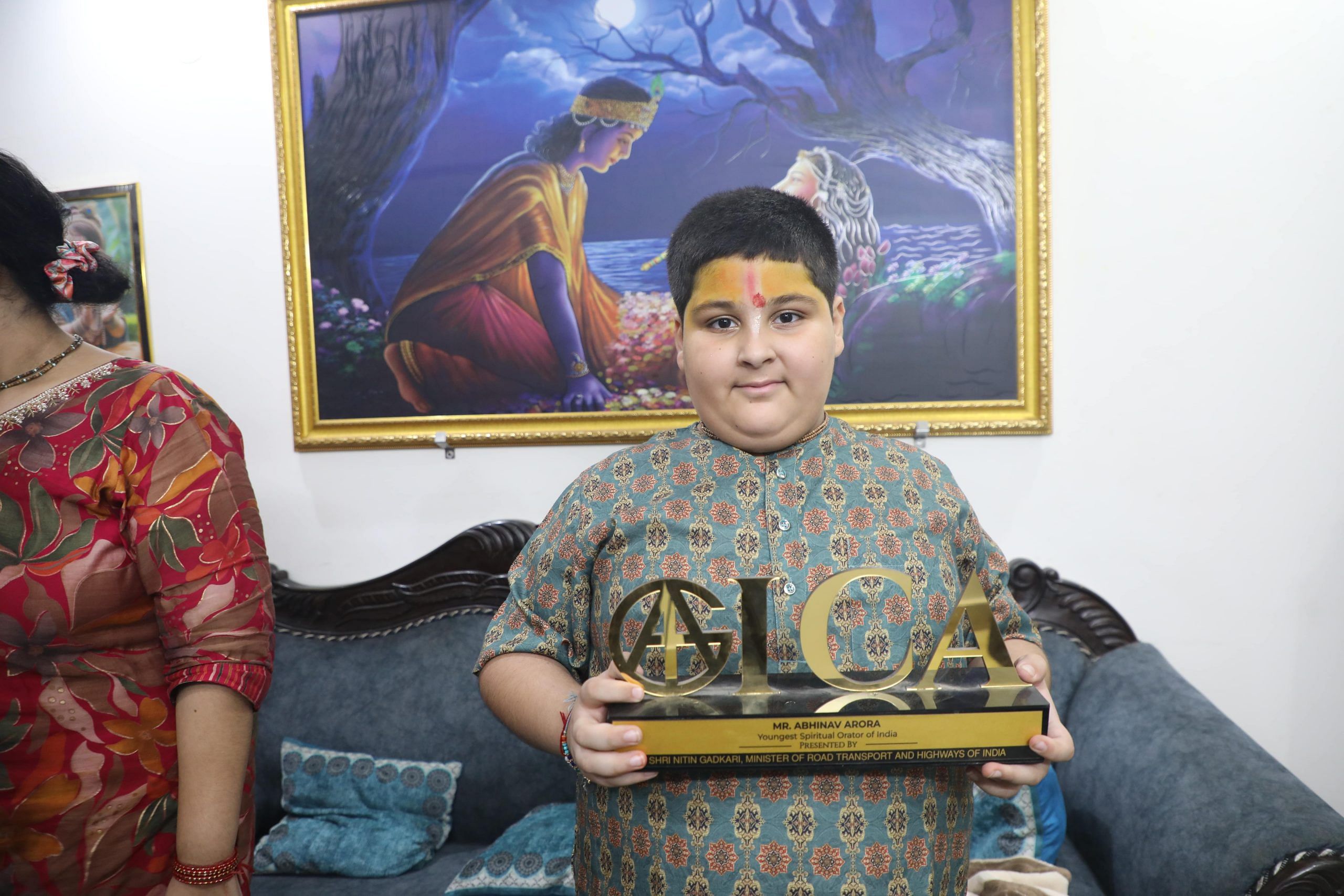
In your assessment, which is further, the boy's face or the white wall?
the white wall

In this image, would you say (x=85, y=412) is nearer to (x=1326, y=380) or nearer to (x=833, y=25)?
(x=833, y=25)

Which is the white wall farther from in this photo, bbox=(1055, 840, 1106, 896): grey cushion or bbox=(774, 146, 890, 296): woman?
bbox=(1055, 840, 1106, 896): grey cushion

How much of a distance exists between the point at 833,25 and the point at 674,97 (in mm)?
425

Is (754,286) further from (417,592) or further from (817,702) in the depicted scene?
(417,592)

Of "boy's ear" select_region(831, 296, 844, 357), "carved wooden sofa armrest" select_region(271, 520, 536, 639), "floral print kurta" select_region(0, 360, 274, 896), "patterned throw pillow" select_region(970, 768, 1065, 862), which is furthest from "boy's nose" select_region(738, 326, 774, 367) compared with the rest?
"carved wooden sofa armrest" select_region(271, 520, 536, 639)

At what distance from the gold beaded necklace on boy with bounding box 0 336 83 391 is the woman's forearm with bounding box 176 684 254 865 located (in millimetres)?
451

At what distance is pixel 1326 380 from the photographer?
6.53 feet

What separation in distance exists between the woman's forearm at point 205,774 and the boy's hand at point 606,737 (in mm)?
454

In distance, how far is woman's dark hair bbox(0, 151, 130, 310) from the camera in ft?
3.49

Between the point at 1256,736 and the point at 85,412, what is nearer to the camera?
the point at 85,412

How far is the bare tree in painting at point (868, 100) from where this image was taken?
2.06 metres

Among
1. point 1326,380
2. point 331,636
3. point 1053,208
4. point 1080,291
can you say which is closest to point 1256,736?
point 1326,380

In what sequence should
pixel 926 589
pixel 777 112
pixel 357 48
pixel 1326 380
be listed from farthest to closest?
pixel 357 48 < pixel 777 112 < pixel 1326 380 < pixel 926 589

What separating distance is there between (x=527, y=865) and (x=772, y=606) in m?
1.18
